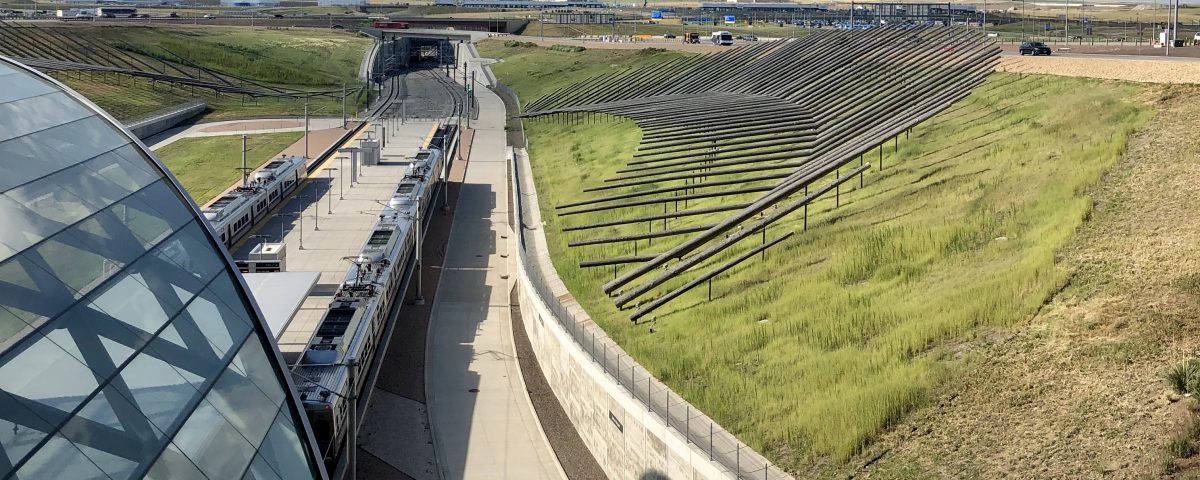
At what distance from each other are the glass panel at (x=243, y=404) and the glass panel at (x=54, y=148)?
124 inches

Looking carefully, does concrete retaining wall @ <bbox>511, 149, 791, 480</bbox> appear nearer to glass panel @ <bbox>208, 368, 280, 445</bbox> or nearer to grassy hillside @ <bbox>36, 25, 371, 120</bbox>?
glass panel @ <bbox>208, 368, 280, 445</bbox>

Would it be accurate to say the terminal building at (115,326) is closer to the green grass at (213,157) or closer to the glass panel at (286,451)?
the glass panel at (286,451)

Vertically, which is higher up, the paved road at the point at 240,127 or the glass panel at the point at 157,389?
the paved road at the point at 240,127

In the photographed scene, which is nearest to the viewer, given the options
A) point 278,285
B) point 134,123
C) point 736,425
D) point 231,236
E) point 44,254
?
point 44,254

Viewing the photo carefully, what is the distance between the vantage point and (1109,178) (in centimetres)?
2712

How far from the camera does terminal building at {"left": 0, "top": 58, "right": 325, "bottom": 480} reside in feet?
36.4

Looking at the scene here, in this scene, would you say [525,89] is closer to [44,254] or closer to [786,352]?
[786,352]

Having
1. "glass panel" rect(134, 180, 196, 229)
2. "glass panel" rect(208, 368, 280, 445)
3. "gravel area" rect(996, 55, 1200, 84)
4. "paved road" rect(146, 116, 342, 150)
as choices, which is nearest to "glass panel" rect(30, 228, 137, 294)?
"glass panel" rect(134, 180, 196, 229)

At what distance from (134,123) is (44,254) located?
7174 cm

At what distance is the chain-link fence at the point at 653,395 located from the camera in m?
20.1

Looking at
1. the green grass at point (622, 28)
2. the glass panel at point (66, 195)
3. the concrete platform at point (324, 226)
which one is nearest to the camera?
the glass panel at point (66, 195)

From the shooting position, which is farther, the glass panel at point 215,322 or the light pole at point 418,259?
the light pole at point 418,259

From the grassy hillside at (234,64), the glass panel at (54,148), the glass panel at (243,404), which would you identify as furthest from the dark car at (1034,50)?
the glass panel at (243,404)

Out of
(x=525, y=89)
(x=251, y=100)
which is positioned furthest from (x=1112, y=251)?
(x=251, y=100)
